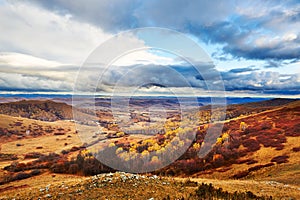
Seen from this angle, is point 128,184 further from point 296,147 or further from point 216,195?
point 296,147

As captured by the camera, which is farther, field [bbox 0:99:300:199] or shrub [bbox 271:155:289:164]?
shrub [bbox 271:155:289:164]

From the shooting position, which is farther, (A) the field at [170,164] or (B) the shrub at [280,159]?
(B) the shrub at [280,159]

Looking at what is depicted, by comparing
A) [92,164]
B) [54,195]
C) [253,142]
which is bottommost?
[92,164]

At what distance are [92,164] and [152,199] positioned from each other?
31.6 m

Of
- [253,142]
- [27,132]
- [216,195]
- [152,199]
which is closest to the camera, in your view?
[152,199]

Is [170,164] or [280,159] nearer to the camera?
[280,159]

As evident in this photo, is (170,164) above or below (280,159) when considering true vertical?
below

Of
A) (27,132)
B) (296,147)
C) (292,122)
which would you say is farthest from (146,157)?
(27,132)

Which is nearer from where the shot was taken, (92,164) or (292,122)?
(92,164)

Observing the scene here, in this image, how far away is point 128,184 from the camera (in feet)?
52.2

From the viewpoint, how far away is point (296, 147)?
3709 centimetres

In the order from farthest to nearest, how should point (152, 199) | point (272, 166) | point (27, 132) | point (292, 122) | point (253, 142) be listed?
point (27, 132) → point (292, 122) → point (253, 142) → point (272, 166) → point (152, 199)

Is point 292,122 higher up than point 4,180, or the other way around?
point 292,122

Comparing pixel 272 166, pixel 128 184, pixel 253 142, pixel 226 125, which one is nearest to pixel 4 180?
pixel 128 184
